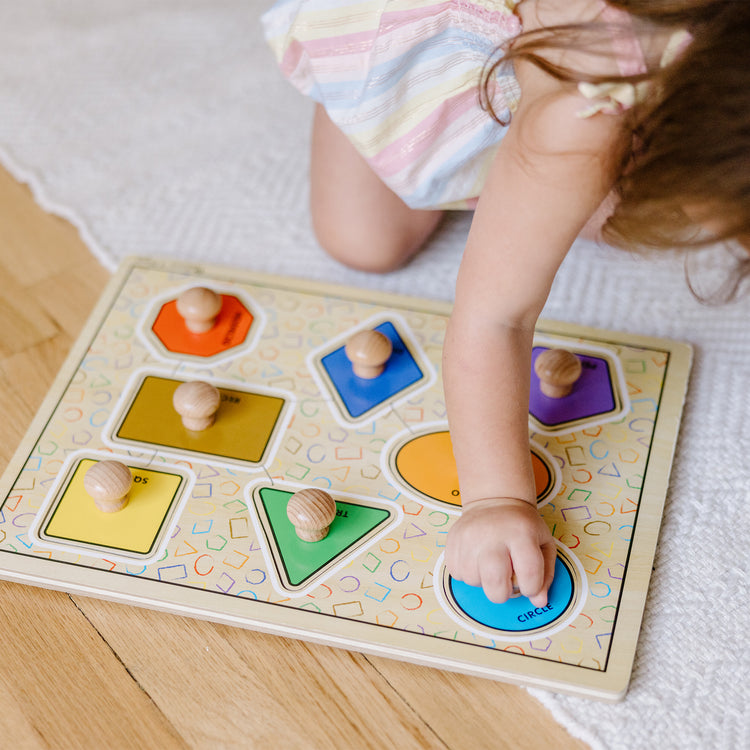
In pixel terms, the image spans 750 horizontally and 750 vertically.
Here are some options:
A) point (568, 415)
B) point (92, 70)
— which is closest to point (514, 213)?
point (568, 415)

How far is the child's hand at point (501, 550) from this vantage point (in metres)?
0.56

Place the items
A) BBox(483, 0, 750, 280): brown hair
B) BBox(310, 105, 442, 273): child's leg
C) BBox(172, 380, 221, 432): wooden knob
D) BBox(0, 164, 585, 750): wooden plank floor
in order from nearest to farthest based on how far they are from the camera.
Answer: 1. BBox(483, 0, 750, 280): brown hair
2. BBox(0, 164, 585, 750): wooden plank floor
3. BBox(172, 380, 221, 432): wooden knob
4. BBox(310, 105, 442, 273): child's leg

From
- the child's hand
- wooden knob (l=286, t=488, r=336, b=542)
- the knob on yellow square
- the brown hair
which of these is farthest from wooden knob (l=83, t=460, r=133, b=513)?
the brown hair

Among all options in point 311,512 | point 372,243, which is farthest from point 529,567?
point 372,243

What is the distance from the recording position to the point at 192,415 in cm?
67

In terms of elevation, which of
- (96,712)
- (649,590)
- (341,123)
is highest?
(341,123)

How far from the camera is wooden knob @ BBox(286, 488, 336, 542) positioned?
0.59 metres

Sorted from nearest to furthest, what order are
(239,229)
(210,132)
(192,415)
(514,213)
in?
(514,213) < (192,415) < (239,229) < (210,132)

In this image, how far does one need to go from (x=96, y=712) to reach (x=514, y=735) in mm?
253

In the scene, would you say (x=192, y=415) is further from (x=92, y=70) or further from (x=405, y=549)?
(x=92, y=70)

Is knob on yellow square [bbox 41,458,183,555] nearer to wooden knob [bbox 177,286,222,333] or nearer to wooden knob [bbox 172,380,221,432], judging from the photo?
wooden knob [bbox 172,380,221,432]

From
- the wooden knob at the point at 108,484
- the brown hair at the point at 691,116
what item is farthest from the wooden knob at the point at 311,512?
the brown hair at the point at 691,116

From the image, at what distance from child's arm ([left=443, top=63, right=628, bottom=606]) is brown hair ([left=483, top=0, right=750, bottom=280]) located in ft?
0.07

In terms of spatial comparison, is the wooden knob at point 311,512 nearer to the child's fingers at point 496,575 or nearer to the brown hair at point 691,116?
the child's fingers at point 496,575
